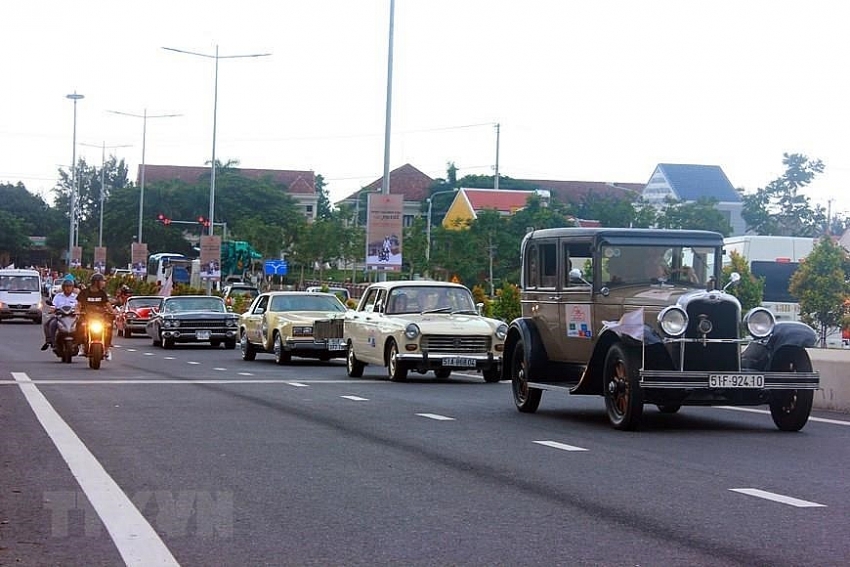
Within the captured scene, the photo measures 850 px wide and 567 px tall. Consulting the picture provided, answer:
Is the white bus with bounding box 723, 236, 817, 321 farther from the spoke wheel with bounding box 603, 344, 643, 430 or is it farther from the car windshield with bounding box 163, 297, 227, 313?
the spoke wheel with bounding box 603, 344, 643, 430

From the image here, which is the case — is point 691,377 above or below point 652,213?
below

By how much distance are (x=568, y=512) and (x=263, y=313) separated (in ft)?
74.4

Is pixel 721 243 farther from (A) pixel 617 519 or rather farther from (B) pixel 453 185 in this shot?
(B) pixel 453 185

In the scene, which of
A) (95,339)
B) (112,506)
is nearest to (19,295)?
(95,339)

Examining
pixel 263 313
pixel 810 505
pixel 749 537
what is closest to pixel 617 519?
pixel 749 537

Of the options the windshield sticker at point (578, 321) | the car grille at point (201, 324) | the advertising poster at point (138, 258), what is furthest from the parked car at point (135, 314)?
the windshield sticker at point (578, 321)

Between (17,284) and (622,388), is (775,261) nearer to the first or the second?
(17,284)

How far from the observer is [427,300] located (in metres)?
24.4

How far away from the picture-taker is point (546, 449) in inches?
491

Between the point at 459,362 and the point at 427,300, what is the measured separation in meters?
1.80

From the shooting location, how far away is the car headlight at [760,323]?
571 inches

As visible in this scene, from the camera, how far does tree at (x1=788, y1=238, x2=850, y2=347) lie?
56500mm

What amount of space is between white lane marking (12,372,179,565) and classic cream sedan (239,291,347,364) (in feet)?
48.8

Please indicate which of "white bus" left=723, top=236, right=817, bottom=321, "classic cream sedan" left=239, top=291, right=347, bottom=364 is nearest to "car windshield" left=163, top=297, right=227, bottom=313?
"classic cream sedan" left=239, top=291, right=347, bottom=364
